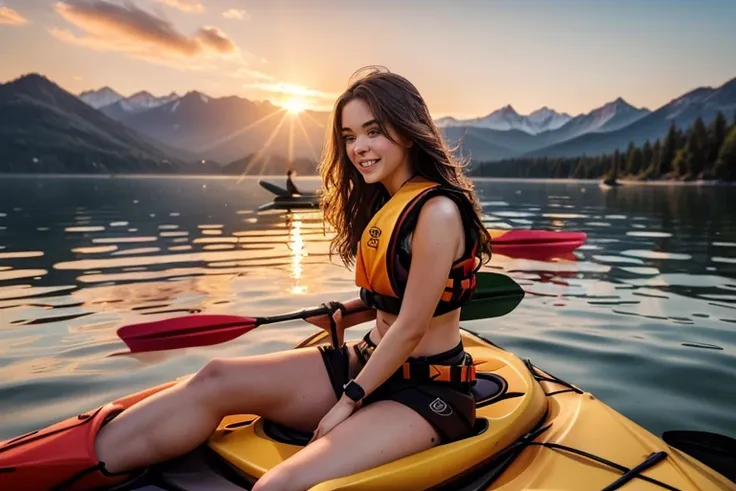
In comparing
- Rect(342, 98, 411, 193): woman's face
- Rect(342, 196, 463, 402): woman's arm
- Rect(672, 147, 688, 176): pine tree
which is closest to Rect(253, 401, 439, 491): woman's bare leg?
Rect(342, 196, 463, 402): woman's arm

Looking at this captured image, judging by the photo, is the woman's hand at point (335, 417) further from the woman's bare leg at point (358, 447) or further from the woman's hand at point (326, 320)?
the woman's hand at point (326, 320)

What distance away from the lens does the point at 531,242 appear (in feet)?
43.9

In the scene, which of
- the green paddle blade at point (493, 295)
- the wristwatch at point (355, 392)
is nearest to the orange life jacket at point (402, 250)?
the wristwatch at point (355, 392)

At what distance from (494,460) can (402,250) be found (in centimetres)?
123

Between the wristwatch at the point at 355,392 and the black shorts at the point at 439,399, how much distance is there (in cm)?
17

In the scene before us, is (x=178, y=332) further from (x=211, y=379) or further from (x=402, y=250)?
(x=402, y=250)

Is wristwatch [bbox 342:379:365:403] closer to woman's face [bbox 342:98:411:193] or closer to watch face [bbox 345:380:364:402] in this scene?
watch face [bbox 345:380:364:402]

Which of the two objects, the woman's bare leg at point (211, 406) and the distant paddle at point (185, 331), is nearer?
the woman's bare leg at point (211, 406)

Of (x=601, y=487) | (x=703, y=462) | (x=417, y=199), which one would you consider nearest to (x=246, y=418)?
(x=417, y=199)

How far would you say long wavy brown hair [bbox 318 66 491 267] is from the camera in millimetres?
Result: 3238

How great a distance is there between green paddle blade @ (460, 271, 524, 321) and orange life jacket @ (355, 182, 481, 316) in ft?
11.5

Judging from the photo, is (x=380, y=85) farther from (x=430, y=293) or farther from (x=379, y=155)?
(x=430, y=293)

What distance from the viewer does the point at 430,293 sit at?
3.04 m

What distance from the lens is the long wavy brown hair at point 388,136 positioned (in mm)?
3238
